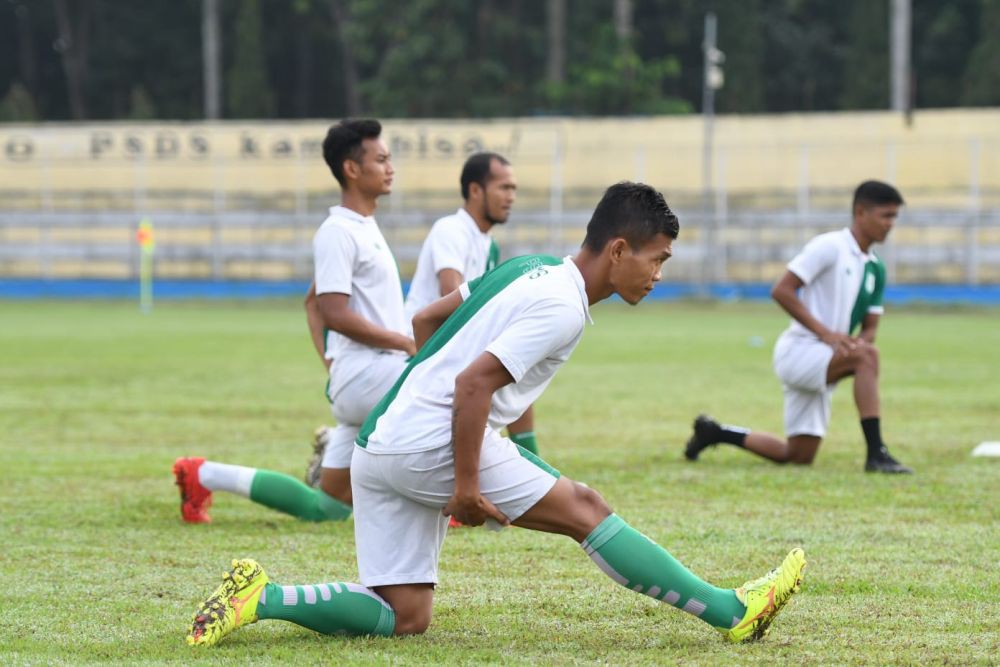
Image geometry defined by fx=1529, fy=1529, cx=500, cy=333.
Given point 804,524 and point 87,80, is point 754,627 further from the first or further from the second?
point 87,80

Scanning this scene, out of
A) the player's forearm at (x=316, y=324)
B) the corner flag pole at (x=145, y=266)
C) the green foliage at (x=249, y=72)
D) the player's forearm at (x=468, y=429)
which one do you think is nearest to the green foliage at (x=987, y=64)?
the green foliage at (x=249, y=72)

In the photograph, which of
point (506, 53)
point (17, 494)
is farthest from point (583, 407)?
point (506, 53)

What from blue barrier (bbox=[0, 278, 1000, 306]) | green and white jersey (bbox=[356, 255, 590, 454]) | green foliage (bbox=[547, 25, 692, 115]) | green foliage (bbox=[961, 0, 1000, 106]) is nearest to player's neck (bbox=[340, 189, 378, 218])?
green and white jersey (bbox=[356, 255, 590, 454])

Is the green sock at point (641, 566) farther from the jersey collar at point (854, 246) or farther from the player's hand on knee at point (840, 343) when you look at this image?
the jersey collar at point (854, 246)

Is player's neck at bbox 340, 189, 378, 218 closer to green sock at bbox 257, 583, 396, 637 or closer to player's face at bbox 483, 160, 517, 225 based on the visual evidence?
player's face at bbox 483, 160, 517, 225

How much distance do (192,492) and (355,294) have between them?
53.3 inches

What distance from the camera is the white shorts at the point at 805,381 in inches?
378

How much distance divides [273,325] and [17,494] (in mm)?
18418

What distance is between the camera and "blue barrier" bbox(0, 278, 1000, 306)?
34375mm

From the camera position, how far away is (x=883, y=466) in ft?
30.5

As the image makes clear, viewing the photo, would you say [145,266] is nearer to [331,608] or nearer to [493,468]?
[331,608]

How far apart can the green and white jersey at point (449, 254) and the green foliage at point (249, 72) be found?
1938 inches

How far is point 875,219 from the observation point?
948 centimetres

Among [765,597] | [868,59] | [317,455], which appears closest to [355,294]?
[317,455]
